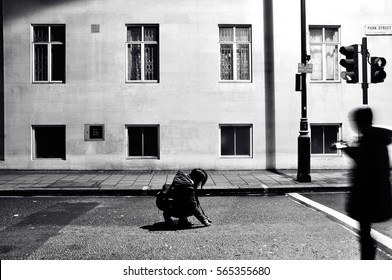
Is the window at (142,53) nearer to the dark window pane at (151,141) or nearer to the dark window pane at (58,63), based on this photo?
the dark window pane at (151,141)

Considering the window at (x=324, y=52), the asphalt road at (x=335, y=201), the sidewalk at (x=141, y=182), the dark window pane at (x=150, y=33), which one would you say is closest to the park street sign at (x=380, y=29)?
the sidewalk at (x=141, y=182)

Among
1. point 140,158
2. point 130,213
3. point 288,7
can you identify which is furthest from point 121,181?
point 288,7

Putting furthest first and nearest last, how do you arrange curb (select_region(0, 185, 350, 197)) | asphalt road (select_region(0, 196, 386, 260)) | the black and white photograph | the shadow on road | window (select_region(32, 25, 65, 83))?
window (select_region(32, 25, 65, 83))
the black and white photograph
curb (select_region(0, 185, 350, 197))
the shadow on road
asphalt road (select_region(0, 196, 386, 260))

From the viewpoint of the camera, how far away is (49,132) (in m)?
16.1

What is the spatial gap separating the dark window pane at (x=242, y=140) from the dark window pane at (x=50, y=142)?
674 centimetres

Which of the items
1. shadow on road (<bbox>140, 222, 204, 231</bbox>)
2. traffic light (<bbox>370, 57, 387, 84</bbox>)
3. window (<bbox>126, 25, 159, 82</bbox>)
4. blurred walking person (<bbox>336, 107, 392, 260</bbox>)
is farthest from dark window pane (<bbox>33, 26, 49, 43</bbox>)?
Answer: blurred walking person (<bbox>336, 107, 392, 260</bbox>)

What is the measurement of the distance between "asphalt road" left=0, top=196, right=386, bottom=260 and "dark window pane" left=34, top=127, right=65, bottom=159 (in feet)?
20.9

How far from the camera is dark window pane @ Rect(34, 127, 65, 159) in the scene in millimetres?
16016

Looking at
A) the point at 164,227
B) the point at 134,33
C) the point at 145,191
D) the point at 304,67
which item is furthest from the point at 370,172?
the point at 134,33

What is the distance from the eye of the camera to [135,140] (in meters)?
16.0

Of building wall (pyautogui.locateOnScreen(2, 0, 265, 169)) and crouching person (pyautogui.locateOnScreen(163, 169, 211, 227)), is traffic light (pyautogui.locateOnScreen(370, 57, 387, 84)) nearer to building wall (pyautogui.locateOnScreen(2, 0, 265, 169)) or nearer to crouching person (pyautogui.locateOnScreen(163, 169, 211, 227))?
building wall (pyautogui.locateOnScreen(2, 0, 265, 169))

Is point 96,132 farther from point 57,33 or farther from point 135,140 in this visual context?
point 57,33

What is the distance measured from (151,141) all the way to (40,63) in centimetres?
520

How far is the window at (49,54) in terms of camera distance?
627 inches
